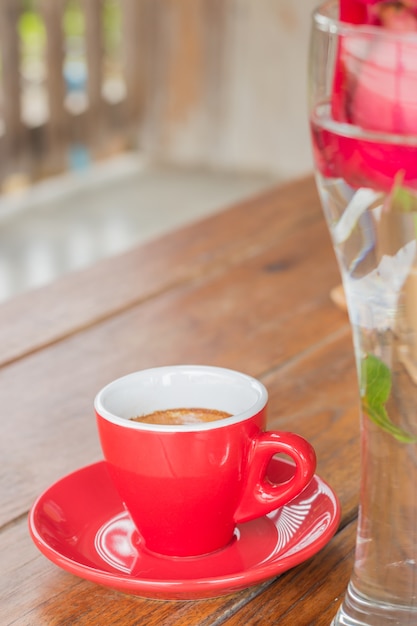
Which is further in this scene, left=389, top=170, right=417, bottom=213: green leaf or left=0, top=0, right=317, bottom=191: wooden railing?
left=0, top=0, right=317, bottom=191: wooden railing

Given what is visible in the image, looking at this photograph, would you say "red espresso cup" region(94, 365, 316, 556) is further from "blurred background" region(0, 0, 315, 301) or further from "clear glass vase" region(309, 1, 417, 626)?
"blurred background" region(0, 0, 315, 301)

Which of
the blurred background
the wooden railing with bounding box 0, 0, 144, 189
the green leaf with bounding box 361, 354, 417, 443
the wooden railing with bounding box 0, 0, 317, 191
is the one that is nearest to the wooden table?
the green leaf with bounding box 361, 354, 417, 443

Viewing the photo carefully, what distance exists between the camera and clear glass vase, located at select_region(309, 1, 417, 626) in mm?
334

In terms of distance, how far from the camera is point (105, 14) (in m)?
3.66

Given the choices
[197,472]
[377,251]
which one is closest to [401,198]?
[377,251]

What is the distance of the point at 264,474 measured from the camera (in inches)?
19.1

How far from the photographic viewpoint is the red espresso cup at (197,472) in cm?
46

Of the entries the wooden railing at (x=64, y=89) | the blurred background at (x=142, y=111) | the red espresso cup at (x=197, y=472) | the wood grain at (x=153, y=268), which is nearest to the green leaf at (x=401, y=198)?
the red espresso cup at (x=197, y=472)

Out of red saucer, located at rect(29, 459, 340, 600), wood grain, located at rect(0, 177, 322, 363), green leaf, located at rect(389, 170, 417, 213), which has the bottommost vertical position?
wood grain, located at rect(0, 177, 322, 363)

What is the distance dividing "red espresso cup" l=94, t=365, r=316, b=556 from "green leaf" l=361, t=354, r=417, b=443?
0.08 metres

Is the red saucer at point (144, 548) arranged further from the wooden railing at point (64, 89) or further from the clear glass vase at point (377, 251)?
the wooden railing at point (64, 89)

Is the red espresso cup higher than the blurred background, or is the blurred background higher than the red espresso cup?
the red espresso cup

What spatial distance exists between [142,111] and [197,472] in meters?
3.56

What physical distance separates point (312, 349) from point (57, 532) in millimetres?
331
